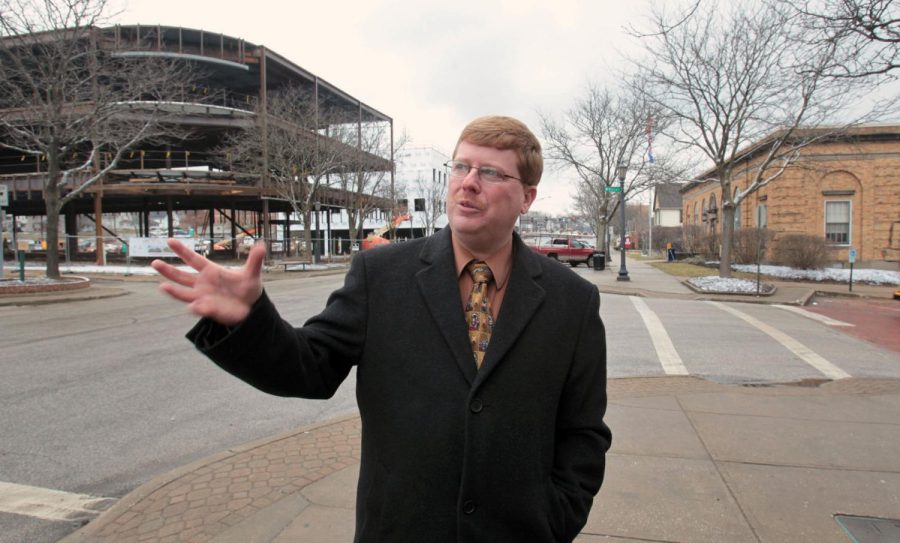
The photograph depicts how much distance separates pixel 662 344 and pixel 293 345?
8981 millimetres

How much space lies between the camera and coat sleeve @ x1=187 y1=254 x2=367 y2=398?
4.71 ft

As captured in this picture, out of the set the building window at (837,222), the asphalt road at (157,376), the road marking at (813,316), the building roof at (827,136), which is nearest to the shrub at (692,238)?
the building roof at (827,136)

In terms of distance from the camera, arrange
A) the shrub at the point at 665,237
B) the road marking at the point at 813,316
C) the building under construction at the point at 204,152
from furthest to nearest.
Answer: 1. the shrub at the point at 665,237
2. the building under construction at the point at 204,152
3. the road marking at the point at 813,316

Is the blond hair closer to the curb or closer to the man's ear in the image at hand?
the man's ear

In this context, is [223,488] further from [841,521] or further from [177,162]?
[177,162]

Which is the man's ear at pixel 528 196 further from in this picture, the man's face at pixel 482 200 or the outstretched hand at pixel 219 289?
the outstretched hand at pixel 219 289

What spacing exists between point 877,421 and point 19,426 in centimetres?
798

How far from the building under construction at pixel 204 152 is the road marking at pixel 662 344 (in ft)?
78.9

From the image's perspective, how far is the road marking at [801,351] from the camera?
24.8ft

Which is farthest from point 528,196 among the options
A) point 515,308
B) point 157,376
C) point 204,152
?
point 204,152

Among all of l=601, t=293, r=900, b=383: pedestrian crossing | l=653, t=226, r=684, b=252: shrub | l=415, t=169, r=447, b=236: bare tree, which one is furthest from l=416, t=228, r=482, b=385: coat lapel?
l=415, t=169, r=447, b=236: bare tree

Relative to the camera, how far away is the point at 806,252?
23.6m

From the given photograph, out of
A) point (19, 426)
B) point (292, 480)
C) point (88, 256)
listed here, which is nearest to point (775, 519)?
point (292, 480)

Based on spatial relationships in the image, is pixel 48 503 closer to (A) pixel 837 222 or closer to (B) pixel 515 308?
(B) pixel 515 308
